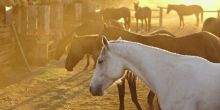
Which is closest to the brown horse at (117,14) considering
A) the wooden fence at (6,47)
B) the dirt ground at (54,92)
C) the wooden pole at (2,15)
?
the wooden fence at (6,47)

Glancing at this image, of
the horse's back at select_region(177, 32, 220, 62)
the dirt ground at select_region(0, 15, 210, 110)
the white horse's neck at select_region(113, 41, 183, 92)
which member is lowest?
the dirt ground at select_region(0, 15, 210, 110)

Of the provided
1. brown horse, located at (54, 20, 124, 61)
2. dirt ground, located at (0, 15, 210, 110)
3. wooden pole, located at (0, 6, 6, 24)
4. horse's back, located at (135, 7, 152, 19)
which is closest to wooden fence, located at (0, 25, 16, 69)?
wooden pole, located at (0, 6, 6, 24)

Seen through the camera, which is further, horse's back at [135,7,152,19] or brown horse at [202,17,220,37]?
horse's back at [135,7,152,19]

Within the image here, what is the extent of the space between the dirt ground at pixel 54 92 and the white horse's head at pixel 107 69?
3616mm

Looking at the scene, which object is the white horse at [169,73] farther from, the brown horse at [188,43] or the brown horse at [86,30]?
the brown horse at [86,30]

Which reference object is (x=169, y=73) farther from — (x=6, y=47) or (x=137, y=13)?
(x=137, y=13)

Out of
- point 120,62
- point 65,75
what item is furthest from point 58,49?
point 120,62

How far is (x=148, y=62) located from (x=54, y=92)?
5.71 metres

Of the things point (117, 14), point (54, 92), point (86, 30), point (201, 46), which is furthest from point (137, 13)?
point (201, 46)

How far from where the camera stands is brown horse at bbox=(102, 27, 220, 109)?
7.70 metres

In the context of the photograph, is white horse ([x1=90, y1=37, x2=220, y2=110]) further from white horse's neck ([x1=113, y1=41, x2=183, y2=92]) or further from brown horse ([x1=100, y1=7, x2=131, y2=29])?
brown horse ([x1=100, y1=7, x2=131, y2=29])

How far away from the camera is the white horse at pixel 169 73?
4344 millimetres

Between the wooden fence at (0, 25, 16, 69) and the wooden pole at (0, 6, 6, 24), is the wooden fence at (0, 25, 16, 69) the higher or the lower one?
the lower one

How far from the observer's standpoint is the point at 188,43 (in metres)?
7.94
